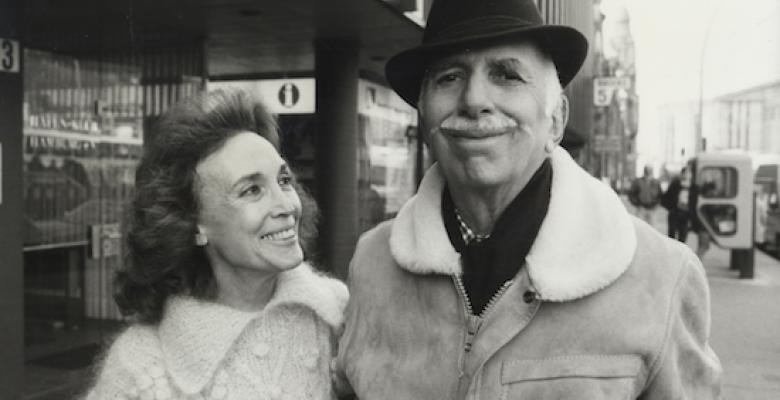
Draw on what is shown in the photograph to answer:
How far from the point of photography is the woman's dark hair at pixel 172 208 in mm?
2373

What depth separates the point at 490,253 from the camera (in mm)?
1888

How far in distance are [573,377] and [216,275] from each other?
119cm

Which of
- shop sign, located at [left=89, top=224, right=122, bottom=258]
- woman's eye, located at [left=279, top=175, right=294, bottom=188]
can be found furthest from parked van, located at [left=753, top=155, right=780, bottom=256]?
woman's eye, located at [left=279, top=175, right=294, bottom=188]

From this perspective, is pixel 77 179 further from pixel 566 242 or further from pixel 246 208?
pixel 566 242

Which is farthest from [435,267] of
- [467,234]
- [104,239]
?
[104,239]

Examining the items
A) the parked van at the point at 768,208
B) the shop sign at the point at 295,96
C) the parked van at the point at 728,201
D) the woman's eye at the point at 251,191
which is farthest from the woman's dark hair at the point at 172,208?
the parked van at the point at 768,208

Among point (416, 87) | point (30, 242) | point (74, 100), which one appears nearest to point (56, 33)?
point (74, 100)

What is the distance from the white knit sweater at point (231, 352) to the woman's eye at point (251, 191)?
323 mm

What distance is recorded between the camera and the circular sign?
9766 mm

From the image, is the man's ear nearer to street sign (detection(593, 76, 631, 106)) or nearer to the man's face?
the man's face

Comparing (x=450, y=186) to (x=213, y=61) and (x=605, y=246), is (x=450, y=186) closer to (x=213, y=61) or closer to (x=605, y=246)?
(x=605, y=246)

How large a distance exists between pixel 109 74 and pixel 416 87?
6111 millimetres

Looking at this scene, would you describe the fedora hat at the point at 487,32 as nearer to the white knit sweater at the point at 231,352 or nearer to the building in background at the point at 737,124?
the white knit sweater at the point at 231,352

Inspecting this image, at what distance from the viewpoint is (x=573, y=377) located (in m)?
1.75
